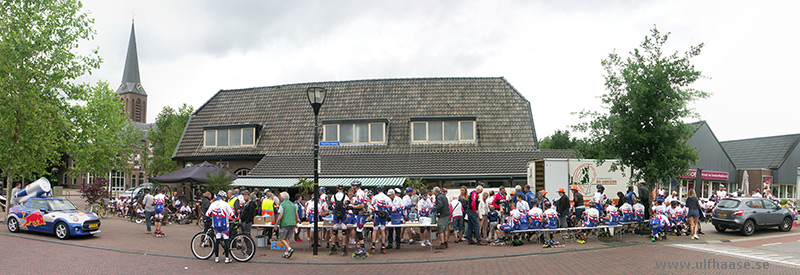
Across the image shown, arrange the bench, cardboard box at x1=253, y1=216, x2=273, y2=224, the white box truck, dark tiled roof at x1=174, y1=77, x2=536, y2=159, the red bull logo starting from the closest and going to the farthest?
1. the bench
2. cardboard box at x1=253, y1=216, x2=273, y2=224
3. the red bull logo
4. the white box truck
5. dark tiled roof at x1=174, y1=77, x2=536, y2=159

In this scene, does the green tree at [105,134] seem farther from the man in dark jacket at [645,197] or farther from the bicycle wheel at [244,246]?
the man in dark jacket at [645,197]

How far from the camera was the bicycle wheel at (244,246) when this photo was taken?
1202 centimetres

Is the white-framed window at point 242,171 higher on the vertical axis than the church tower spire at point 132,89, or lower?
lower

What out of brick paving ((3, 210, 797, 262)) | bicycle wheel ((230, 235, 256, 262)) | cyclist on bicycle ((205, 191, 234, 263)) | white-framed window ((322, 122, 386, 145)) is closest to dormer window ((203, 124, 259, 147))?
white-framed window ((322, 122, 386, 145))

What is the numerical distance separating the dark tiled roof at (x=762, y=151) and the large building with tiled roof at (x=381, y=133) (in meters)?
27.6

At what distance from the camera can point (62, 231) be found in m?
15.6

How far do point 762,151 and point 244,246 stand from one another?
48312mm

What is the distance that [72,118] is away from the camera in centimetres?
2245

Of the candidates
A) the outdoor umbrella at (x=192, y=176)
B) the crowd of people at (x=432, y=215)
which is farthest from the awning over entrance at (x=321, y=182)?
the crowd of people at (x=432, y=215)

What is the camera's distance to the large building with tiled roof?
982 inches

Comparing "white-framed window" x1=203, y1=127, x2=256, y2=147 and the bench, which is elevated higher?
"white-framed window" x1=203, y1=127, x2=256, y2=147

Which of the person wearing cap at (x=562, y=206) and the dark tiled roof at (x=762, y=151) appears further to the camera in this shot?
the dark tiled roof at (x=762, y=151)

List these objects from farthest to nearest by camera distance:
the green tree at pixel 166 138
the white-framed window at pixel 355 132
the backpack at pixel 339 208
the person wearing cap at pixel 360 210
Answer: the green tree at pixel 166 138 → the white-framed window at pixel 355 132 → the backpack at pixel 339 208 → the person wearing cap at pixel 360 210

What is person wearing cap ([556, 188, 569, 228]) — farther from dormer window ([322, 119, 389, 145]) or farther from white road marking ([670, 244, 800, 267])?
dormer window ([322, 119, 389, 145])
